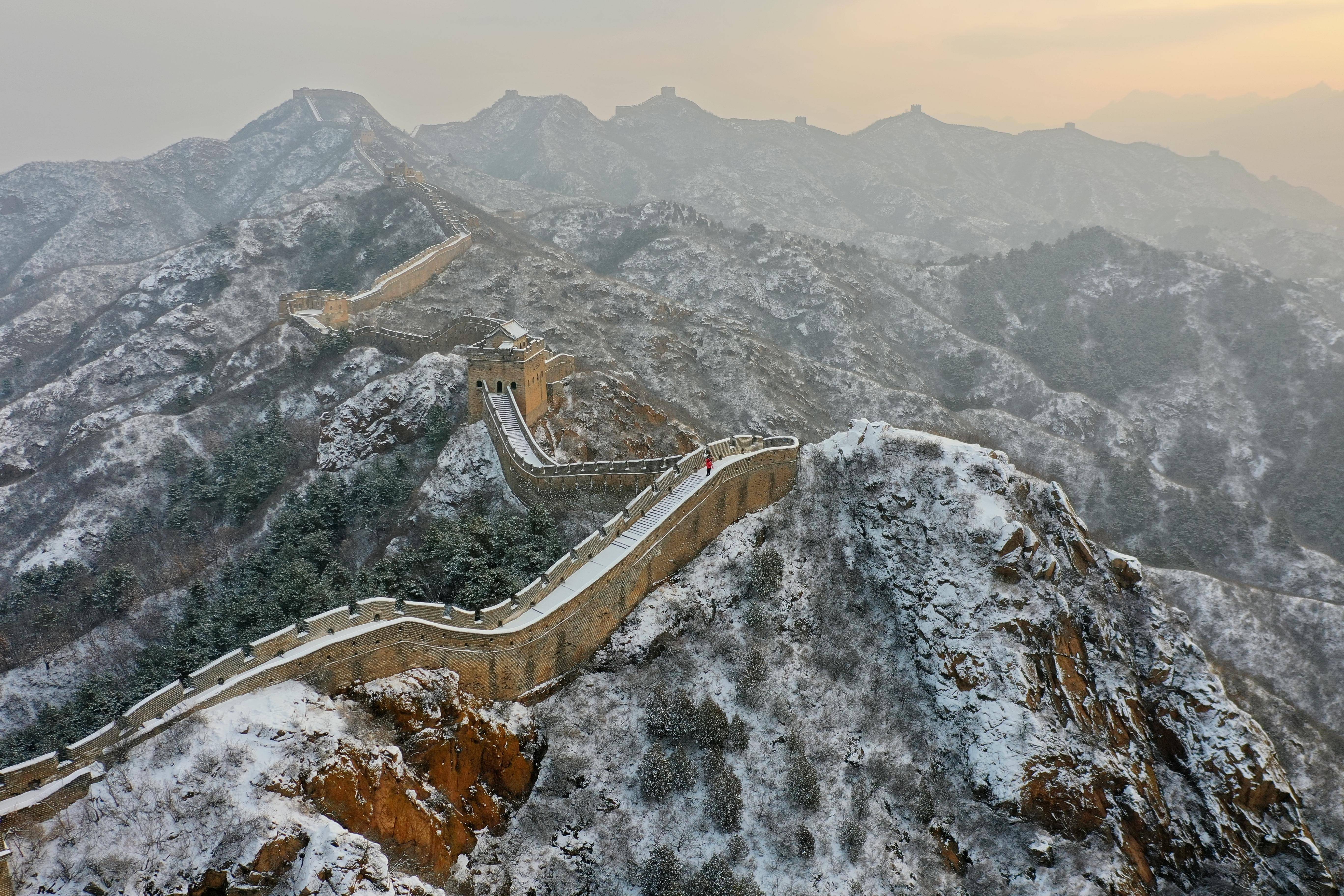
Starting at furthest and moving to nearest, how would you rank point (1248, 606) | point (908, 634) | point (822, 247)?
point (822, 247) → point (1248, 606) → point (908, 634)

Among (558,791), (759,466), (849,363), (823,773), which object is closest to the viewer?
(558,791)

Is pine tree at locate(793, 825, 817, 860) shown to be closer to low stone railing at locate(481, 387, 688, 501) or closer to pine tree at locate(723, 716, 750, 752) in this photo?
pine tree at locate(723, 716, 750, 752)

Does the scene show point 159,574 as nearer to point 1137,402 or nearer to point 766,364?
point 766,364

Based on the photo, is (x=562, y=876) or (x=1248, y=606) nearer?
(x=562, y=876)

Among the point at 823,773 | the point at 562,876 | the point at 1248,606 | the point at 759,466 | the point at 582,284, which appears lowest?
the point at 1248,606

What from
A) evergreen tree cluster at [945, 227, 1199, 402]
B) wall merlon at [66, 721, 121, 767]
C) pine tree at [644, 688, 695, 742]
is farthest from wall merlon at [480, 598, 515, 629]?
evergreen tree cluster at [945, 227, 1199, 402]

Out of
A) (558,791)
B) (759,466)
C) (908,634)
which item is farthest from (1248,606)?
(558,791)
